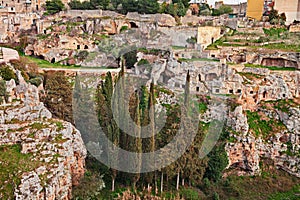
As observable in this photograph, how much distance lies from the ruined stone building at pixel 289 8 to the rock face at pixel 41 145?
3272cm

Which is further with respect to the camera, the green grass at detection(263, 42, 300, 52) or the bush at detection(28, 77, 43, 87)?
the green grass at detection(263, 42, 300, 52)

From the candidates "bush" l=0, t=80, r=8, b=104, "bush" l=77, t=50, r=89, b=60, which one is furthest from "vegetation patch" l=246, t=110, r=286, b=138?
"bush" l=0, t=80, r=8, b=104

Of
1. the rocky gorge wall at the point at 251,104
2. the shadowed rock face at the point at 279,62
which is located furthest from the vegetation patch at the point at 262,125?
the shadowed rock face at the point at 279,62

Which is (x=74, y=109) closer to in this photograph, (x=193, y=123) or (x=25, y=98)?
(x=25, y=98)

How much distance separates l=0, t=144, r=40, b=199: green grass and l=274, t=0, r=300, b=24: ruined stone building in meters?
35.7

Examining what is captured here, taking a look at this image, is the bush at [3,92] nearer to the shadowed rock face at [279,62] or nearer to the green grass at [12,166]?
the green grass at [12,166]

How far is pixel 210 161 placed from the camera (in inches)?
917

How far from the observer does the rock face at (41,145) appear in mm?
16188

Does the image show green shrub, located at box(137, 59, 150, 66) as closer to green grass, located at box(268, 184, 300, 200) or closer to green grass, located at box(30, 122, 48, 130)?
green grass, located at box(30, 122, 48, 130)

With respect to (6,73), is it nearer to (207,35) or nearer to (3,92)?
(3,92)

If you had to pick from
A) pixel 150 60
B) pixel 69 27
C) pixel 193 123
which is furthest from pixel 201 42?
pixel 193 123

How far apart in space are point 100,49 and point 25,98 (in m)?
14.9

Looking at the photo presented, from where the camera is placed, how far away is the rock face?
16188 millimetres

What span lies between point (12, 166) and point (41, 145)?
6.01 ft
